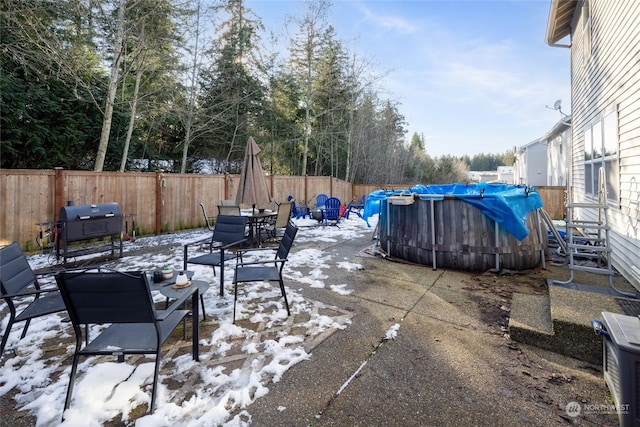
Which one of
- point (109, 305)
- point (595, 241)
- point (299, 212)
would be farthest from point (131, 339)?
point (299, 212)

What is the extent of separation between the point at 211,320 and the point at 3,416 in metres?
1.43

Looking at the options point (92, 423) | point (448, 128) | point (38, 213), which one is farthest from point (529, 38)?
point (448, 128)

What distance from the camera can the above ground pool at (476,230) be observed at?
4281 millimetres

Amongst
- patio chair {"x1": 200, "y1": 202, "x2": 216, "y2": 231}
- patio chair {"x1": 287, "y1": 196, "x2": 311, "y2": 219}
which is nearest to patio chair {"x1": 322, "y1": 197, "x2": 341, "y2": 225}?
patio chair {"x1": 287, "y1": 196, "x2": 311, "y2": 219}

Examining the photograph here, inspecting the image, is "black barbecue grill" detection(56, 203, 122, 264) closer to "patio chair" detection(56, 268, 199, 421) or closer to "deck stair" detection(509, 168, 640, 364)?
"patio chair" detection(56, 268, 199, 421)

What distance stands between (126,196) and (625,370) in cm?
813

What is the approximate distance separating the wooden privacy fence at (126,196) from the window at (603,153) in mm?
6181

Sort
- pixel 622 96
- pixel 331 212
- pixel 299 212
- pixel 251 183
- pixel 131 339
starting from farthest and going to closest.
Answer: pixel 299 212 < pixel 331 212 < pixel 251 183 < pixel 622 96 < pixel 131 339

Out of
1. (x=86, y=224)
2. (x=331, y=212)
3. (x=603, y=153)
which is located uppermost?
(x=603, y=153)

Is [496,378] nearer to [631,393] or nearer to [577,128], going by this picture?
[631,393]

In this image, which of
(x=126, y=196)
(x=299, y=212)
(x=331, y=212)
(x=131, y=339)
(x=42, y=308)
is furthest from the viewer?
(x=299, y=212)

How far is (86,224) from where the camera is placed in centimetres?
505

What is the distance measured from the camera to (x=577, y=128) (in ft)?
23.1

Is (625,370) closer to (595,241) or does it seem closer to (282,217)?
(595,241)
